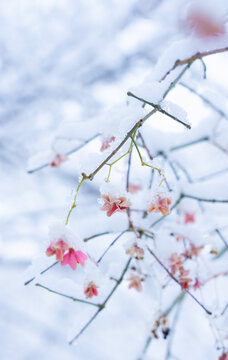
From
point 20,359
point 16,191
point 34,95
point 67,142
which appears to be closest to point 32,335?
point 20,359

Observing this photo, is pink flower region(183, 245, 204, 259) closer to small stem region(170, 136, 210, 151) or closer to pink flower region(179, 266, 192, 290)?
pink flower region(179, 266, 192, 290)

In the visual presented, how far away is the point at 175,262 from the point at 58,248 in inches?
20.2

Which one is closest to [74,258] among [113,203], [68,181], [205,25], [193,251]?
[113,203]

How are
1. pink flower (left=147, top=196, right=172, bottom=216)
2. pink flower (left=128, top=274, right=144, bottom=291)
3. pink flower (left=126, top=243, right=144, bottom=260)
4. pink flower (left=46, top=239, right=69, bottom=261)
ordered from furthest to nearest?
1. pink flower (left=128, top=274, right=144, bottom=291)
2. pink flower (left=126, top=243, right=144, bottom=260)
3. pink flower (left=147, top=196, right=172, bottom=216)
4. pink flower (left=46, top=239, right=69, bottom=261)

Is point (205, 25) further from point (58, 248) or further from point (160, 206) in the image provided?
point (58, 248)

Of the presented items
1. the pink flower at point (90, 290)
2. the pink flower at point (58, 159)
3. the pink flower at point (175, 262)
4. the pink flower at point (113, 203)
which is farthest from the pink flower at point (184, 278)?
the pink flower at point (58, 159)

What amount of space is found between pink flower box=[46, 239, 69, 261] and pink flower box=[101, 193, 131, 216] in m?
0.15

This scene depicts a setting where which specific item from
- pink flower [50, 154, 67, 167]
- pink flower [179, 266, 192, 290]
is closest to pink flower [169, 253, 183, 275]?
pink flower [179, 266, 192, 290]

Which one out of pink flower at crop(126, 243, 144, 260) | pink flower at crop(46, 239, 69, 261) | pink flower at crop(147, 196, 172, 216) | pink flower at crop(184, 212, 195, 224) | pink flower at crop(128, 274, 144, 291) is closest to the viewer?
pink flower at crop(46, 239, 69, 261)

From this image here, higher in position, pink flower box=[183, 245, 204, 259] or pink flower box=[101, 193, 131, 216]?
pink flower box=[101, 193, 131, 216]

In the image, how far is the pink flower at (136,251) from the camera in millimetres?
A: 1233

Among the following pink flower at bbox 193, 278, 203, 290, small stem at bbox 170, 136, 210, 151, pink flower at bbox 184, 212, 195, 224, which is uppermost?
small stem at bbox 170, 136, 210, 151

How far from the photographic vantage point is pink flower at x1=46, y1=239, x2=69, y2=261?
39.2 inches

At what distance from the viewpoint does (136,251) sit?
1235 mm
